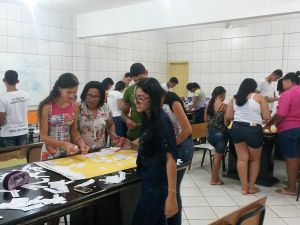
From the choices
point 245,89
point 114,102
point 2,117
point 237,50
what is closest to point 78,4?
point 114,102

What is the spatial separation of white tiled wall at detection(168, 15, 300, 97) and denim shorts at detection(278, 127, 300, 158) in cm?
368

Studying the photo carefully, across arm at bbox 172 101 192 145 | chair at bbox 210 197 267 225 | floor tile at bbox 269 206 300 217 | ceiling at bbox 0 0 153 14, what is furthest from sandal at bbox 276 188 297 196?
ceiling at bbox 0 0 153 14

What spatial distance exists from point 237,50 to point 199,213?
558 centimetres

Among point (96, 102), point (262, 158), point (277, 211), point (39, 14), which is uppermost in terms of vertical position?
point (39, 14)

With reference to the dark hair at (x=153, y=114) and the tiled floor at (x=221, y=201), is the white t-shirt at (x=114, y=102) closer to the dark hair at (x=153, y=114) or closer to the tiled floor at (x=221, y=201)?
the tiled floor at (x=221, y=201)

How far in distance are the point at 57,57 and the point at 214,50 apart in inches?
165

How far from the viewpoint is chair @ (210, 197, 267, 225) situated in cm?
143

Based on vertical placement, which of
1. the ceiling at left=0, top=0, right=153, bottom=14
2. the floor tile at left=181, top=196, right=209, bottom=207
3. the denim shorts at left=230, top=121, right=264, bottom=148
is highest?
the ceiling at left=0, top=0, right=153, bottom=14

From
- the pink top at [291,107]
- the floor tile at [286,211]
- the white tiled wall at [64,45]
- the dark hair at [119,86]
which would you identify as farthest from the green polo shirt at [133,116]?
the white tiled wall at [64,45]

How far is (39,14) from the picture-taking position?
5.82m

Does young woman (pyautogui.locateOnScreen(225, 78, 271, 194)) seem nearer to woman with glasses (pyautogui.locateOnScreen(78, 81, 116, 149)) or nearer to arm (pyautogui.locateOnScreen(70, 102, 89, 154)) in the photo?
woman with glasses (pyautogui.locateOnScreen(78, 81, 116, 149))

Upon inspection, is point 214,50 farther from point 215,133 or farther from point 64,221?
point 64,221

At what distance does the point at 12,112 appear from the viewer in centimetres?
354

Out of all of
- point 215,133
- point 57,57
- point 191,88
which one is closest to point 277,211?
point 215,133
